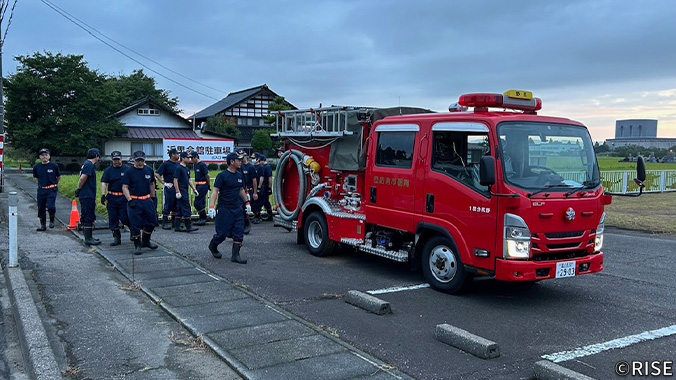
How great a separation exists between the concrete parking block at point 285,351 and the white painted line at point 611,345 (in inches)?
82.6

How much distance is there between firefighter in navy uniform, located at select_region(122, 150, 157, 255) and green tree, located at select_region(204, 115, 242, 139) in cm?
4000

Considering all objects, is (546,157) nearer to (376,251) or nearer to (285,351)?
(376,251)

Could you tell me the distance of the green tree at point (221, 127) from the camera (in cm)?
5031

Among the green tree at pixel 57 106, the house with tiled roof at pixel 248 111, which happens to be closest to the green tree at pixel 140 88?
the house with tiled roof at pixel 248 111

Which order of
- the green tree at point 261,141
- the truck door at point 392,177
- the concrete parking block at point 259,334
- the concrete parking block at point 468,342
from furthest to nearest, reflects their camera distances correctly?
the green tree at point 261,141, the truck door at point 392,177, the concrete parking block at point 259,334, the concrete parking block at point 468,342

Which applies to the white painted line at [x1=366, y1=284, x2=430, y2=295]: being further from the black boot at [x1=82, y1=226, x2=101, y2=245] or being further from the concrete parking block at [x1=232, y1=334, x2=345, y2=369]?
the black boot at [x1=82, y1=226, x2=101, y2=245]

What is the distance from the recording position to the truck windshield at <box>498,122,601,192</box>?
21.9 ft

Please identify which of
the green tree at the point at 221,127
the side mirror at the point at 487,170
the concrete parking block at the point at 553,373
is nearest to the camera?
the concrete parking block at the point at 553,373

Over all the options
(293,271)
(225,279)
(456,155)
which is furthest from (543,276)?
(225,279)

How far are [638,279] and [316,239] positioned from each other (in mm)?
5405

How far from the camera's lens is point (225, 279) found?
26.8 ft

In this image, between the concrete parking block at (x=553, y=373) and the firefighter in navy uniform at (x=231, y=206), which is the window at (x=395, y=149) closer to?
the firefighter in navy uniform at (x=231, y=206)

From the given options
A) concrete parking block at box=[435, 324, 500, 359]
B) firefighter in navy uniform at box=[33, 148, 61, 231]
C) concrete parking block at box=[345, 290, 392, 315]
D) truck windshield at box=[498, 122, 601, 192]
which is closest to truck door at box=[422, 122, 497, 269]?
truck windshield at box=[498, 122, 601, 192]

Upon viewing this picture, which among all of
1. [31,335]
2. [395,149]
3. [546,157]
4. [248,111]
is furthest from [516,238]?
[248,111]
